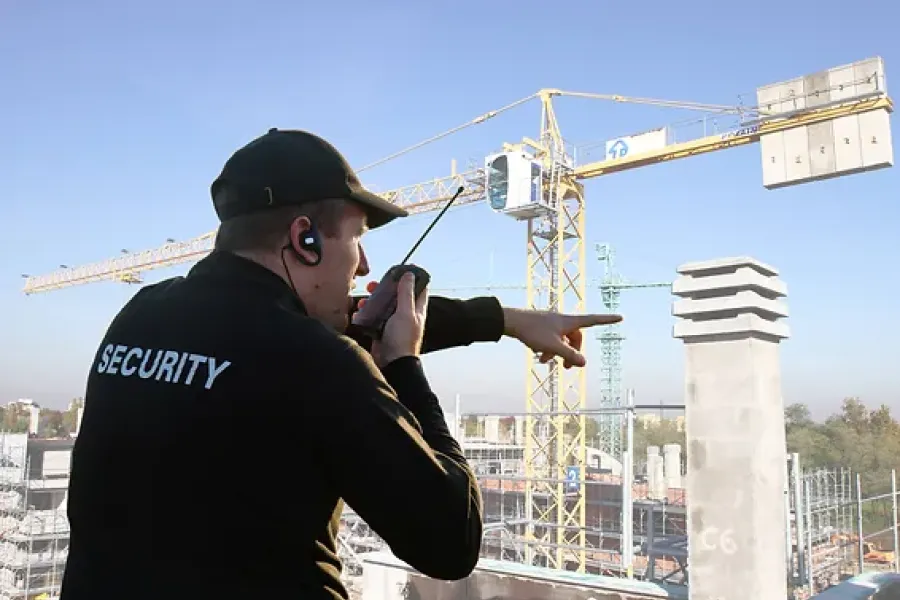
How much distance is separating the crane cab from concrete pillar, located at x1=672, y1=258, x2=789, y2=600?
1891cm

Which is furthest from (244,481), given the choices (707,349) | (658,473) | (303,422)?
(658,473)

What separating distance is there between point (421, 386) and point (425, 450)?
0.17 metres

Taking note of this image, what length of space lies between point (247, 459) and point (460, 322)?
708mm

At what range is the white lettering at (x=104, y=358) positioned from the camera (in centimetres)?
102

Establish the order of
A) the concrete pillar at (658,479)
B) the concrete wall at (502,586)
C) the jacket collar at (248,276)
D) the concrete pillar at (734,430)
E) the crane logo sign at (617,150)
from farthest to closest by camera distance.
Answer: the crane logo sign at (617,150) < the concrete pillar at (658,479) < the concrete wall at (502,586) < the concrete pillar at (734,430) < the jacket collar at (248,276)

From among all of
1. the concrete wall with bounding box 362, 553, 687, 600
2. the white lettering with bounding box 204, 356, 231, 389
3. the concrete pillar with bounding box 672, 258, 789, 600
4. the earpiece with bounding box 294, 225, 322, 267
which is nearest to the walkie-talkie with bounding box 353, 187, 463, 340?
the earpiece with bounding box 294, 225, 322, 267

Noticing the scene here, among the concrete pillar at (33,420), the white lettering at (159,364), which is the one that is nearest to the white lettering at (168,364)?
the white lettering at (159,364)

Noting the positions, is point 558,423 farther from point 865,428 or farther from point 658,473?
point 865,428

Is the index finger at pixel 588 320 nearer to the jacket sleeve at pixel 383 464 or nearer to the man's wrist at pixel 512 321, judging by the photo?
the man's wrist at pixel 512 321

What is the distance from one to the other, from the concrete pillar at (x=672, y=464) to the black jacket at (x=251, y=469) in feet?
64.6

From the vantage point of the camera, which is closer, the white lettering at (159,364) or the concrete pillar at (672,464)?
the white lettering at (159,364)

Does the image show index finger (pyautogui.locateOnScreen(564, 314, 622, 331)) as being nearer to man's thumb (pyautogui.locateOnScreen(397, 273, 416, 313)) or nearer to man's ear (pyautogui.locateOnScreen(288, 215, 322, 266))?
man's thumb (pyautogui.locateOnScreen(397, 273, 416, 313))

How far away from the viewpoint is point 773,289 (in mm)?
4461

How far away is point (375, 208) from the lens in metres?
1.14
